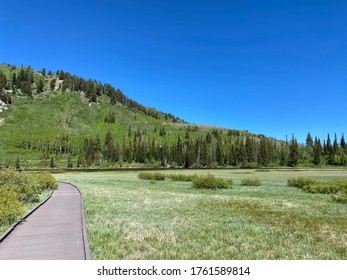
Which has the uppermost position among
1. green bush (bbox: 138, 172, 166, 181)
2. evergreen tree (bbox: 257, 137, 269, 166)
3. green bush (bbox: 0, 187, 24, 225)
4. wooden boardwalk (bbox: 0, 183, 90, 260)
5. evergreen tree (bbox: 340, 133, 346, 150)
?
evergreen tree (bbox: 340, 133, 346, 150)

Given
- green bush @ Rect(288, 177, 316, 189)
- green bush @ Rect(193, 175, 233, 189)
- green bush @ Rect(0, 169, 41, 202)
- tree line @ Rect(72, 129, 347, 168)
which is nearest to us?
green bush @ Rect(0, 169, 41, 202)

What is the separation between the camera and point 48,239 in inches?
451

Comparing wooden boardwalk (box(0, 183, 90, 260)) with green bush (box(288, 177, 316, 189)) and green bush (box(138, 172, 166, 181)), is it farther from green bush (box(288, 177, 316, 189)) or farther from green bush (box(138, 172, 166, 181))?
green bush (box(138, 172, 166, 181))

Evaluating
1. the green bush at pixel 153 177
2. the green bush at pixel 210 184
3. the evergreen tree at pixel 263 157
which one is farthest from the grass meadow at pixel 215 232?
A: the evergreen tree at pixel 263 157

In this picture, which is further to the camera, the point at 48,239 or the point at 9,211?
the point at 9,211

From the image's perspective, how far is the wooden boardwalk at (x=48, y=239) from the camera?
9.55 m

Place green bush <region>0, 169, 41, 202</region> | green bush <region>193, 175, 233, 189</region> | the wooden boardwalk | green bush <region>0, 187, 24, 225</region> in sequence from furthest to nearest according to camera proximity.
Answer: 1. green bush <region>193, 175, 233, 189</region>
2. green bush <region>0, 169, 41, 202</region>
3. green bush <region>0, 187, 24, 225</region>
4. the wooden boardwalk

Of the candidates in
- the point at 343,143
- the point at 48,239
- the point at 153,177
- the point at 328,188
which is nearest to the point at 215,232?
the point at 48,239

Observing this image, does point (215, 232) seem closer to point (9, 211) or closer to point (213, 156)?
point (9, 211)

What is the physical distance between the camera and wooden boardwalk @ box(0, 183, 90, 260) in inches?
376

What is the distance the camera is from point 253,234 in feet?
45.9

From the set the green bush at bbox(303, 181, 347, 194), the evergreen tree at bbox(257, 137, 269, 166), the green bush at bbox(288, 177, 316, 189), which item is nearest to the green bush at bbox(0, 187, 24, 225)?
the green bush at bbox(303, 181, 347, 194)

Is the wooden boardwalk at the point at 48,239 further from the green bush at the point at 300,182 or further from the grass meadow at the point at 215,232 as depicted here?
the green bush at the point at 300,182
